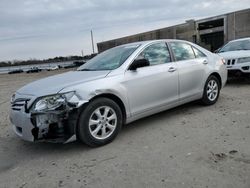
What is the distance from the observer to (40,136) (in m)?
3.44

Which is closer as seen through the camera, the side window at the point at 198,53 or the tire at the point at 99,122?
the tire at the point at 99,122

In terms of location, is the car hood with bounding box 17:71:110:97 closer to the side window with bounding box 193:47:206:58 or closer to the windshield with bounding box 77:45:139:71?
the windshield with bounding box 77:45:139:71

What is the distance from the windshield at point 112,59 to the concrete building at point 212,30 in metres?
21.2

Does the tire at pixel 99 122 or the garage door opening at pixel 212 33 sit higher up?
the garage door opening at pixel 212 33

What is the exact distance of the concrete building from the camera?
962 inches

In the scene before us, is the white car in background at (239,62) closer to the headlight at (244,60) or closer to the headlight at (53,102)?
the headlight at (244,60)

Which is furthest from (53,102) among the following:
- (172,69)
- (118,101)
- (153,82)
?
(172,69)

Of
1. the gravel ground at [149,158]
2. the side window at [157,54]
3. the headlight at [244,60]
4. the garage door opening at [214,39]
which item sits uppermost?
the garage door opening at [214,39]

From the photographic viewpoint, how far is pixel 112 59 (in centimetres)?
461

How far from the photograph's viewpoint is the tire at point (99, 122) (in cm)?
351

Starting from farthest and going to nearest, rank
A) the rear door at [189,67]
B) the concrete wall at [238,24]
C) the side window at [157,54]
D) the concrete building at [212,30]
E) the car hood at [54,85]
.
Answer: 1. the concrete building at [212,30]
2. the concrete wall at [238,24]
3. the rear door at [189,67]
4. the side window at [157,54]
5. the car hood at [54,85]

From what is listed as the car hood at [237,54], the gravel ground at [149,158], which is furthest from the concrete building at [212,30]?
the gravel ground at [149,158]

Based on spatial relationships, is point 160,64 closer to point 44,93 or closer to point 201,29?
point 44,93

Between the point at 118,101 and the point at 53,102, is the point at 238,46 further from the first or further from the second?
the point at 53,102
